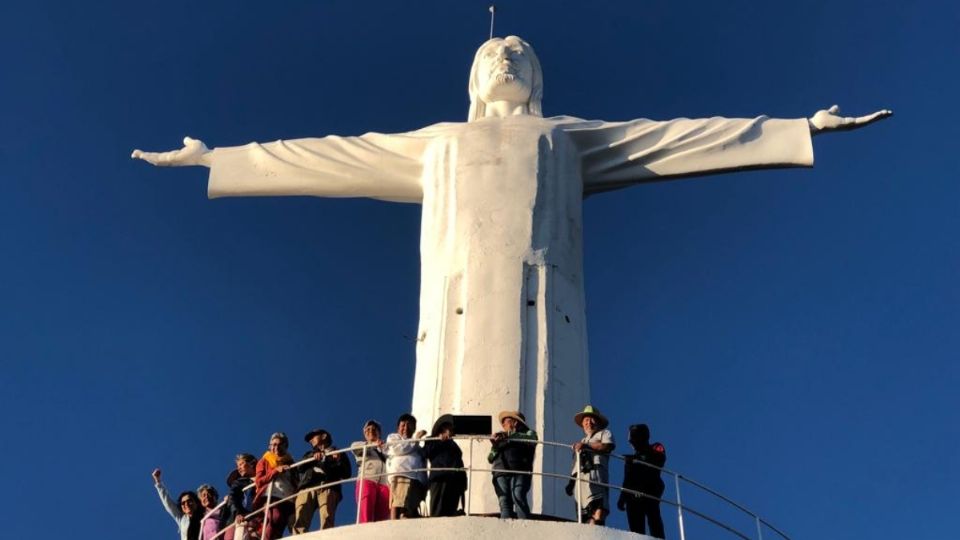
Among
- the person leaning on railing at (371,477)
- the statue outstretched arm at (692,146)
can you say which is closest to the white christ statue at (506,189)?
the statue outstretched arm at (692,146)

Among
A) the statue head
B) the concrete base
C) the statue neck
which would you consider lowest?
the concrete base

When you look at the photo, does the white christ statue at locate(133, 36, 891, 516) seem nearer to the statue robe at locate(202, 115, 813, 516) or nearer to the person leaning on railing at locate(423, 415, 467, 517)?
the statue robe at locate(202, 115, 813, 516)

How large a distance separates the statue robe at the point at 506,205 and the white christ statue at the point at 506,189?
2 centimetres

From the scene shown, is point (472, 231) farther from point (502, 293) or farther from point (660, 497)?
point (660, 497)

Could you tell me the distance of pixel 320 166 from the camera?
26.0 meters

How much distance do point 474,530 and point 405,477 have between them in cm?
101

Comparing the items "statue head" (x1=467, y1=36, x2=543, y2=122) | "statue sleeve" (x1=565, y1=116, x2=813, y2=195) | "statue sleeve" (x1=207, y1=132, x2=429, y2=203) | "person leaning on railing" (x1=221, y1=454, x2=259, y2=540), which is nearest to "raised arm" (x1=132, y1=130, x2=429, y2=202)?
"statue sleeve" (x1=207, y1=132, x2=429, y2=203)

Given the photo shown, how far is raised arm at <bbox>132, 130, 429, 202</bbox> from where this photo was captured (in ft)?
84.7

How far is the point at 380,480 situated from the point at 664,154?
849 cm

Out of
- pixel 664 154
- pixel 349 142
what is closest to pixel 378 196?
pixel 349 142

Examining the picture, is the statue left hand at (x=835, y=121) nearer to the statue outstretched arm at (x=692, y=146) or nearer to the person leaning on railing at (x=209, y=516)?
the statue outstretched arm at (x=692, y=146)

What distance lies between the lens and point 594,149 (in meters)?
25.6

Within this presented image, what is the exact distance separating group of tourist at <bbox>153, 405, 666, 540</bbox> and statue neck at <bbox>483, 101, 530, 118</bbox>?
28.1 ft

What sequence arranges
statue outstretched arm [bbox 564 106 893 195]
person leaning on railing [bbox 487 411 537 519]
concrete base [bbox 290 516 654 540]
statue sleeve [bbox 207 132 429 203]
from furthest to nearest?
1. statue sleeve [bbox 207 132 429 203]
2. statue outstretched arm [bbox 564 106 893 195]
3. person leaning on railing [bbox 487 411 537 519]
4. concrete base [bbox 290 516 654 540]
